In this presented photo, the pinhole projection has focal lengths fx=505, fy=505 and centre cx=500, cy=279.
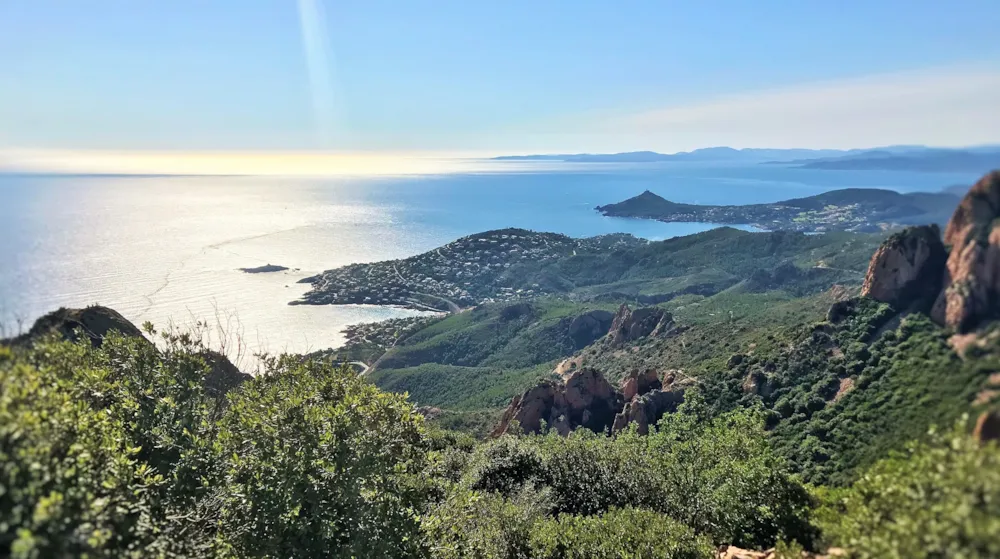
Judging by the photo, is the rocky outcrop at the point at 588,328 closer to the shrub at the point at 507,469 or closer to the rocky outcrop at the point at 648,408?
the rocky outcrop at the point at 648,408

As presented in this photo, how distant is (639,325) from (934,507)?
7201 centimetres

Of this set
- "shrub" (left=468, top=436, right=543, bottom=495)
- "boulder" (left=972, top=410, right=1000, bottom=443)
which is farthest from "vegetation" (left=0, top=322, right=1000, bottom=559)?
"shrub" (left=468, top=436, right=543, bottom=495)

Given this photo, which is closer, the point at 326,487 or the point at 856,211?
the point at 326,487

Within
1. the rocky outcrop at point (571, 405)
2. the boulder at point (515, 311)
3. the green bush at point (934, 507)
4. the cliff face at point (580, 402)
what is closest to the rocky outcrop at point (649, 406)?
the cliff face at point (580, 402)

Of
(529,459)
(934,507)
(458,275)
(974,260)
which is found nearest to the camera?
(934,507)

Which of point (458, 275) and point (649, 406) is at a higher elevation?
point (649, 406)

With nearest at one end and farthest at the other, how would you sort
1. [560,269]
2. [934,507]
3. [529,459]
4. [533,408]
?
[934,507]
[529,459]
[533,408]
[560,269]

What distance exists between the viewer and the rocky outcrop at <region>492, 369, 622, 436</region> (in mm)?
44125

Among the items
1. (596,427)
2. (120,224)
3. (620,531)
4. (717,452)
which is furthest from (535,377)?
(120,224)

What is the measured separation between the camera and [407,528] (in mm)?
12820

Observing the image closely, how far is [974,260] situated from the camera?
10.7m

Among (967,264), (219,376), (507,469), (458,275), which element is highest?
(967,264)

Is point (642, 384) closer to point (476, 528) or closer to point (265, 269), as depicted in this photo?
point (476, 528)

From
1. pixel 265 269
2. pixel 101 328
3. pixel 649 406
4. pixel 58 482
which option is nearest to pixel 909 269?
pixel 58 482
